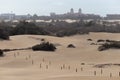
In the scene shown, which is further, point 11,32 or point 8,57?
point 11,32

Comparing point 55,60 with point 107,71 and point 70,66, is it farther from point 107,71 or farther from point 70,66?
point 107,71

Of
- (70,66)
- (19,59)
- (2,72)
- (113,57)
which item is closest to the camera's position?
(2,72)

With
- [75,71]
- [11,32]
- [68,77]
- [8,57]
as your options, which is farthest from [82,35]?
[68,77]

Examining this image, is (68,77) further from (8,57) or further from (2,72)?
(8,57)


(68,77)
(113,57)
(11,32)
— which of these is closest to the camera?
(68,77)

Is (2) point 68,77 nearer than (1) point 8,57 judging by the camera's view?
Yes

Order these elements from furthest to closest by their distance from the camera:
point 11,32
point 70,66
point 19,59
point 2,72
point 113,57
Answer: point 11,32 < point 113,57 < point 19,59 < point 70,66 < point 2,72

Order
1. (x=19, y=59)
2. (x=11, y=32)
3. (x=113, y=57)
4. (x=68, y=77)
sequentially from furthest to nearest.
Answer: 1. (x=11, y=32)
2. (x=113, y=57)
3. (x=19, y=59)
4. (x=68, y=77)

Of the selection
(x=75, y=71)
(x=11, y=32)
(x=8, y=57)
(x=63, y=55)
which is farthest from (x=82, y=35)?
(x=75, y=71)
